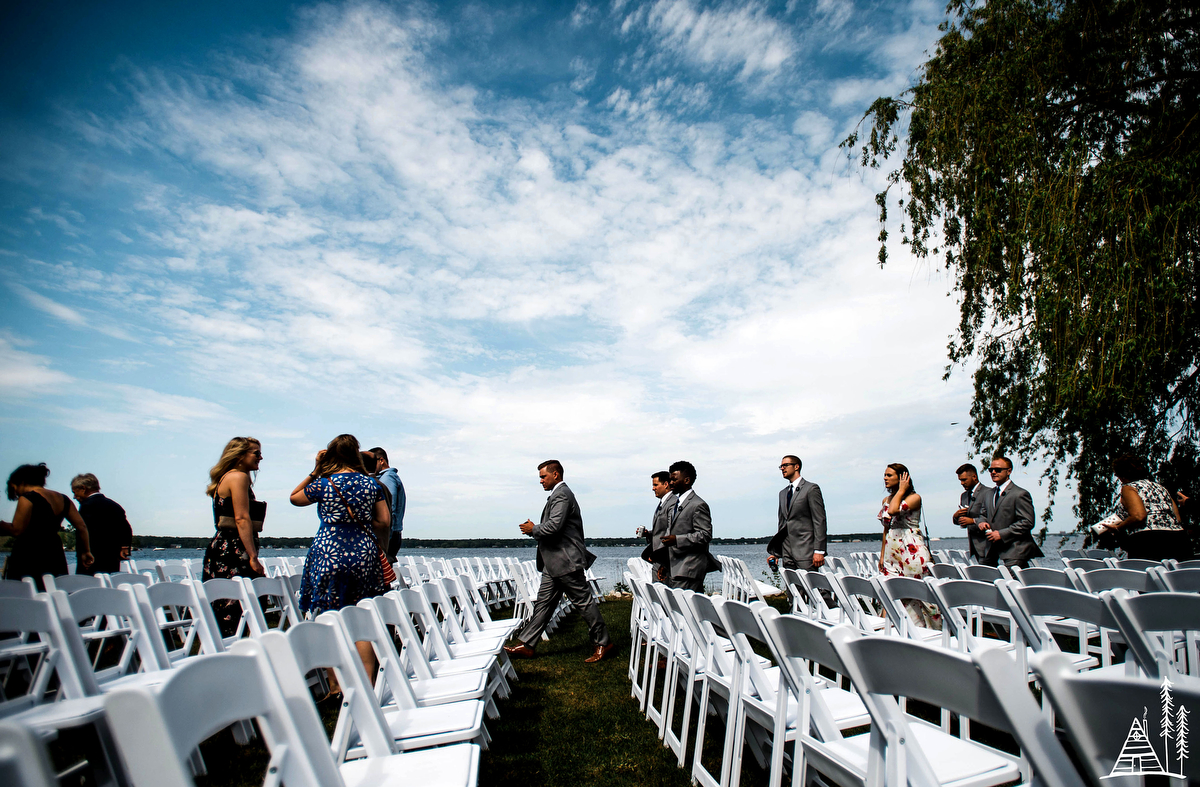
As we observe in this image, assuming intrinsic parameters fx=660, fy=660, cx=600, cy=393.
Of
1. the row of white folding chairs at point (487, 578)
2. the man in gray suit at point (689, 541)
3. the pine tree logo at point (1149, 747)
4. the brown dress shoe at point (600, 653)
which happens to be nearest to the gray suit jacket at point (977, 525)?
the man in gray suit at point (689, 541)

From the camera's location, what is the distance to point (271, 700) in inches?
60.0

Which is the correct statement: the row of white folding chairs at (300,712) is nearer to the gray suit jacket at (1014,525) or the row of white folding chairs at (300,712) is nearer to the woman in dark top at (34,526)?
the woman in dark top at (34,526)

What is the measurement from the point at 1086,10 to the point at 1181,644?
7.37 metres

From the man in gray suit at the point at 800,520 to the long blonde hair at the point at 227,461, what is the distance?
15.8ft

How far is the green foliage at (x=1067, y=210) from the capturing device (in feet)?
21.8

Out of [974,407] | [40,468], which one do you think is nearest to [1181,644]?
[974,407]

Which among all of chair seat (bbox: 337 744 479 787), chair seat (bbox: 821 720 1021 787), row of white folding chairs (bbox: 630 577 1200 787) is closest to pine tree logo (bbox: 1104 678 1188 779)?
row of white folding chairs (bbox: 630 577 1200 787)

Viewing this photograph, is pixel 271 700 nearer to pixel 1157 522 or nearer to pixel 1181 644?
pixel 1181 644

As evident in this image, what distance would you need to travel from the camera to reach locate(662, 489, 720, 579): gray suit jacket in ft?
19.0

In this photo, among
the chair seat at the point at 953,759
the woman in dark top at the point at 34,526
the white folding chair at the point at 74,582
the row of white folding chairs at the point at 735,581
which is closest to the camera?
the chair seat at the point at 953,759

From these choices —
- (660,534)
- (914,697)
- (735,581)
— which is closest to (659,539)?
(660,534)

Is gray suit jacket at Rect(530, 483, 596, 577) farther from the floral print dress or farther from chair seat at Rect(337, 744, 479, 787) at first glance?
chair seat at Rect(337, 744, 479, 787)

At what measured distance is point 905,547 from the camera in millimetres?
5906

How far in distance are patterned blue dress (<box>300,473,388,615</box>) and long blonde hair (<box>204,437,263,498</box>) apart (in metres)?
0.97
